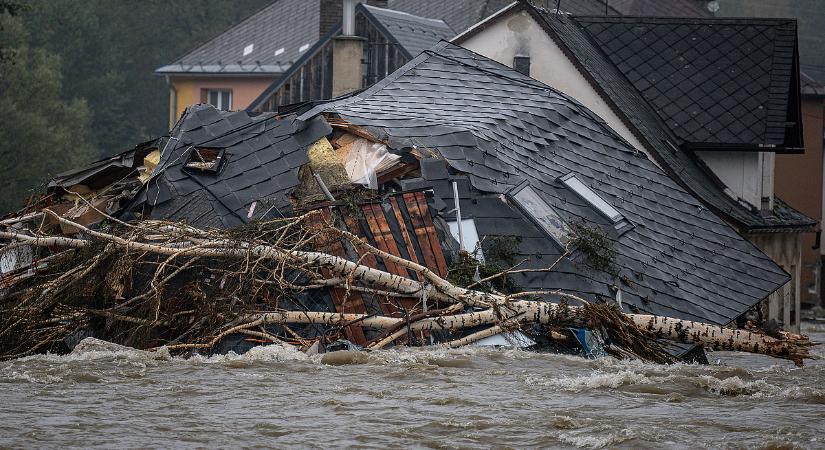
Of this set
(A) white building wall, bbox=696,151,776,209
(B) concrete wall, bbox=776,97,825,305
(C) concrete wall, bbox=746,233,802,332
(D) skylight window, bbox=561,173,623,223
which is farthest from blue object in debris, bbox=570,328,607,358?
(B) concrete wall, bbox=776,97,825,305

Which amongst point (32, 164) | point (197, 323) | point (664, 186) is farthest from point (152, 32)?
point (197, 323)

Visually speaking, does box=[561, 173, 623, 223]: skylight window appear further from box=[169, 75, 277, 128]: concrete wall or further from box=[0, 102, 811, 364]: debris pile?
box=[169, 75, 277, 128]: concrete wall

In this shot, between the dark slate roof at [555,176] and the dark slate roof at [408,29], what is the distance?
10.2 m

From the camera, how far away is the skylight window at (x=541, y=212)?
622 inches

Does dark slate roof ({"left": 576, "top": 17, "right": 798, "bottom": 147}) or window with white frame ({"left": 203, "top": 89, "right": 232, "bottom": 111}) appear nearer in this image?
dark slate roof ({"left": 576, "top": 17, "right": 798, "bottom": 147})

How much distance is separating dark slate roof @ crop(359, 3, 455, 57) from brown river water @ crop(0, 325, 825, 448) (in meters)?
17.9

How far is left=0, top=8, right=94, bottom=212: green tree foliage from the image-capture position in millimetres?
44478

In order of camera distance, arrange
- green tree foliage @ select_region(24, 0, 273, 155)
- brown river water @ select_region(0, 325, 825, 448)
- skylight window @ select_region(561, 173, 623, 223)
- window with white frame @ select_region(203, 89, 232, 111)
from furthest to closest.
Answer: green tree foliage @ select_region(24, 0, 273, 155) → window with white frame @ select_region(203, 89, 232, 111) → skylight window @ select_region(561, 173, 623, 223) → brown river water @ select_region(0, 325, 825, 448)

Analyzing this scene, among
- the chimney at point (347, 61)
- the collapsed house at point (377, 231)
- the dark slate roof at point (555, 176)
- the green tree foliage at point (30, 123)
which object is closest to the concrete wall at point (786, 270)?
the dark slate roof at point (555, 176)

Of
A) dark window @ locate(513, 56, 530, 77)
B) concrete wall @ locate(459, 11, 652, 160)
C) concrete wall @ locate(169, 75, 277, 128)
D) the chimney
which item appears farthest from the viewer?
concrete wall @ locate(169, 75, 277, 128)

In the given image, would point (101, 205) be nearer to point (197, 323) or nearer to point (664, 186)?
point (197, 323)

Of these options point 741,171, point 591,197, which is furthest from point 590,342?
point 741,171

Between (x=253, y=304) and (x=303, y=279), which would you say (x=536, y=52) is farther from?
(x=253, y=304)

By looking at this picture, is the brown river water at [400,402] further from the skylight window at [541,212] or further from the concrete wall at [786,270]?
the concrete wall at [786,270]
